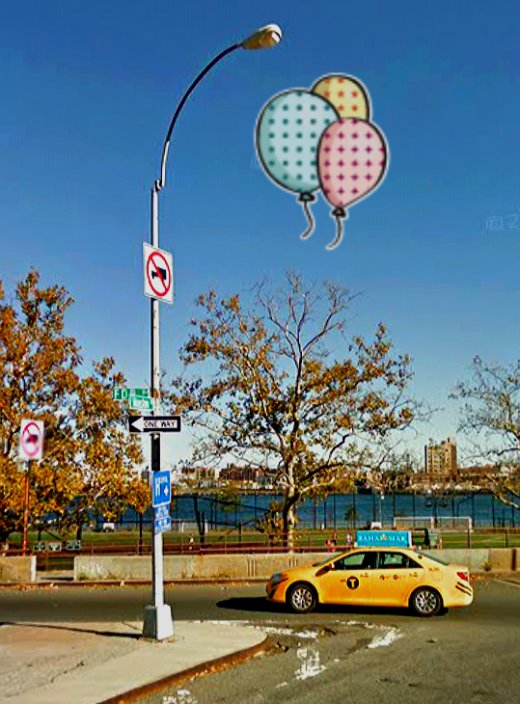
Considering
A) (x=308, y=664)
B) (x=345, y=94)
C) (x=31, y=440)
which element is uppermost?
(x=345, y=94)

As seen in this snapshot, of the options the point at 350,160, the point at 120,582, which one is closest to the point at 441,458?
the point at 120,582

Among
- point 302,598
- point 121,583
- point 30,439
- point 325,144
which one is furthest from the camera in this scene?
point 121,583

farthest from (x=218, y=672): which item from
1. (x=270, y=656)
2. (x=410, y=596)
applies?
(x=410, y=596)

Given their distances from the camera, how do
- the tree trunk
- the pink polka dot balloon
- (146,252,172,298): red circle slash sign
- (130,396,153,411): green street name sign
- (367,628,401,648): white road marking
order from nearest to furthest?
the pink polka dot balloon → (130,396,153,411): green street name sign → (367,628,401,648): white road marking → (146,252,172,298): red circle slash sign → the tree trunk

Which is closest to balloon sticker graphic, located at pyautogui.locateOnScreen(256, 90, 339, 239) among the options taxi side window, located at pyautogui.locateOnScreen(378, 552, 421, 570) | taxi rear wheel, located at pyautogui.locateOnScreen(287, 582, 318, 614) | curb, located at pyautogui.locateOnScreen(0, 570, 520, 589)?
taxi side window, located at pyautogui.locateOnScreen(378, 552, 421, 570)

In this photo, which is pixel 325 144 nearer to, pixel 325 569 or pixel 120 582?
pixel 325 569

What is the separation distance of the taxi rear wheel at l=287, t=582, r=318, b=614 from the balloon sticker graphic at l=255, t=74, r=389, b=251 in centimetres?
1376

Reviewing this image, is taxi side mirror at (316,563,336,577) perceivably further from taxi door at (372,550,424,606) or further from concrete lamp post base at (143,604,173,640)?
concrete lamp post base at (143,604,173,640)

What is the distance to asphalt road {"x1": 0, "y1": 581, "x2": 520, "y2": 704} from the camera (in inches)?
384

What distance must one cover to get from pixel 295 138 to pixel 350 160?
14.0 inches

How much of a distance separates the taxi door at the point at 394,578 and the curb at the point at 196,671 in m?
3.82

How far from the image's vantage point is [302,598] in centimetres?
1686

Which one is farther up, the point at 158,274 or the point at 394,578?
the point at 158,274

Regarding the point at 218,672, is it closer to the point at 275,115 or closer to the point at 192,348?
the point at 275,115
